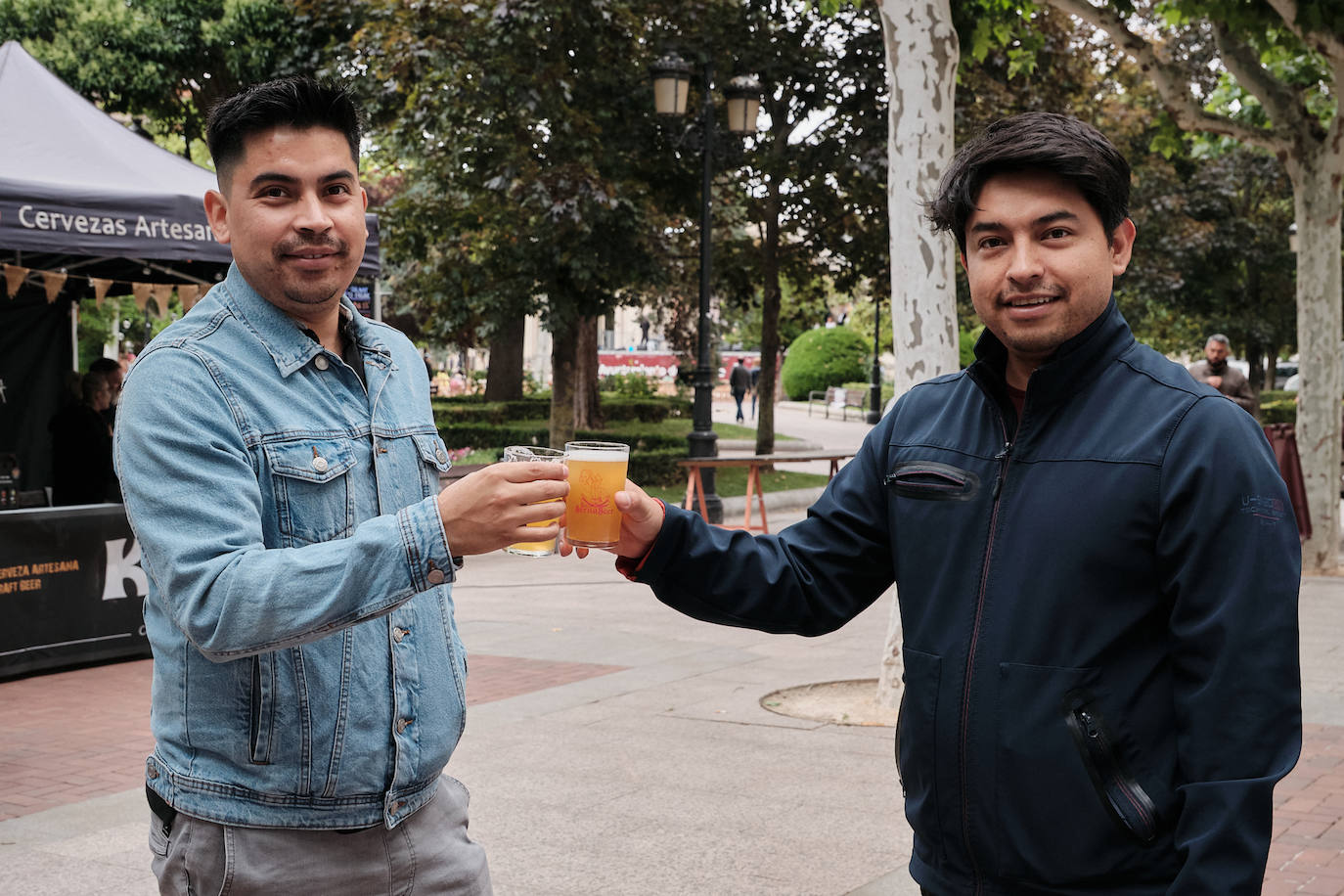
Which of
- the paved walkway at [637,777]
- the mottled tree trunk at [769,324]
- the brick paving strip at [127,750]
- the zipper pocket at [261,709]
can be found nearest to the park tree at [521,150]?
the mottled tree trunk at [769,324]

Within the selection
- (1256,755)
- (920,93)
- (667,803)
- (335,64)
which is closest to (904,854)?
(667,803)

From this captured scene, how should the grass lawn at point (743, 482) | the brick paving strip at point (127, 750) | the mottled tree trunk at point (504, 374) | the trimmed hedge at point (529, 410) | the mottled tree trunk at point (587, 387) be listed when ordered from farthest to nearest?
1. the mottled tree trunk at point (504, 374)
2. the mottled tree trunk at point (587, 387)
3. the trimmed hedge at point (529, 410)
4. the grass lawn at point (743, 482)
5. the brick paving strip at point (127, 750)

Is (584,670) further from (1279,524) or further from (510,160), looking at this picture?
(510,160)

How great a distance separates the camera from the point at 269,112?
2.22m

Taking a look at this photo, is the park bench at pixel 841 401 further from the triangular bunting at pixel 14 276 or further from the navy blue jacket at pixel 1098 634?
the navy blue jacket at pixel 1098 634

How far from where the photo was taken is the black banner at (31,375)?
12.2 metres

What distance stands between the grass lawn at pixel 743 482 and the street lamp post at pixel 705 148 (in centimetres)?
154

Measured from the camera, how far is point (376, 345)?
246 centimetres

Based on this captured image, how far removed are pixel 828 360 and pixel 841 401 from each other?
16.9ft

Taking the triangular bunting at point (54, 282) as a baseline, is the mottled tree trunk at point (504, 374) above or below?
below

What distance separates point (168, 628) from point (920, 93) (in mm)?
5955

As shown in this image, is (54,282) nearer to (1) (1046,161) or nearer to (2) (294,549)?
(2) (294,549)

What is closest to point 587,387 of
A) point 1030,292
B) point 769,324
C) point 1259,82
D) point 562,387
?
point 769,324

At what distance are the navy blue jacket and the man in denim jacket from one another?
702mm
